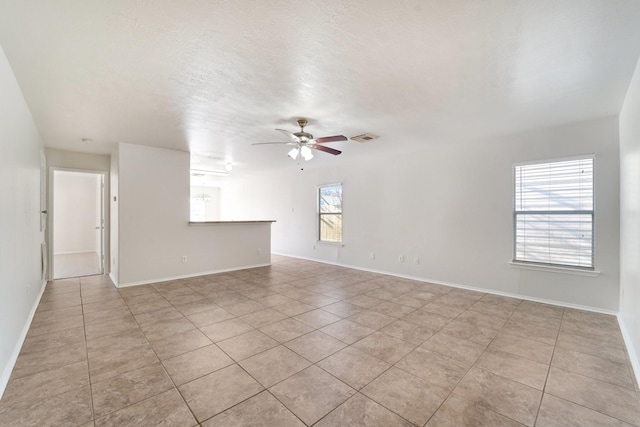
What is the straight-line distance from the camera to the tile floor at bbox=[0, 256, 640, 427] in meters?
1.71

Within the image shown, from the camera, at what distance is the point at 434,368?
86.7 inches

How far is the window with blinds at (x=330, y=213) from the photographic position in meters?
6.54

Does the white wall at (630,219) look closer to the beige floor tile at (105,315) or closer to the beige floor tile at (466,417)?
the beige floor tile at (466,417)

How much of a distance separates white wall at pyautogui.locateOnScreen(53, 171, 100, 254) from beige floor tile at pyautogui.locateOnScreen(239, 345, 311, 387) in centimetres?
823

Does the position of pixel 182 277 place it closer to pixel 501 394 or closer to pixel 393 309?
pixel 393 309

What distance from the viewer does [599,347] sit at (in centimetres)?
Answer: 255

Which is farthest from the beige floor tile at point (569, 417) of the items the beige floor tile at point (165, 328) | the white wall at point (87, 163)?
the white wall at point (87, 163)

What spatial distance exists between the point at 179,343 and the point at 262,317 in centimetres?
91

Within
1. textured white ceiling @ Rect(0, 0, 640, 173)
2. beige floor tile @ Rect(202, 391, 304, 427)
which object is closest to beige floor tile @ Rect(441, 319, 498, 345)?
beige floor tile @ Rect(202, 391, 304, 427)

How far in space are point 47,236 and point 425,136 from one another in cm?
649

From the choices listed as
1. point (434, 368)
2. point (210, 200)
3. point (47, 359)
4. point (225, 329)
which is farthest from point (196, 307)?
point (210, 200)

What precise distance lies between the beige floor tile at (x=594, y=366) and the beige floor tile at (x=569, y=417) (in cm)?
52

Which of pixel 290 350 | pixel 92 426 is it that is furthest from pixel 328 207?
pixel 92 426

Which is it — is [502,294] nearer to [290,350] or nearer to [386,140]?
[386,140]
